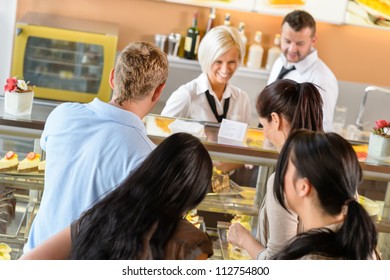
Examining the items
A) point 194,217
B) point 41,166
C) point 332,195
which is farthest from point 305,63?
point 332,195

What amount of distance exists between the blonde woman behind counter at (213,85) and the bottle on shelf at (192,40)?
1540mm

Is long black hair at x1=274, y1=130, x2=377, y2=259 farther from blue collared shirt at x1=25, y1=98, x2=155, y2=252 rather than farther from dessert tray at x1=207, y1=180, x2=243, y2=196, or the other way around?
dessert tray at x1=207, y1=180, x2=243, y2=196

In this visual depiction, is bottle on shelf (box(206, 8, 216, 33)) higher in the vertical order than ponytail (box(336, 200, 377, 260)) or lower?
higher

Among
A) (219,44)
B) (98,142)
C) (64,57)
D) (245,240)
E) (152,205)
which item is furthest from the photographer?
(64,57)

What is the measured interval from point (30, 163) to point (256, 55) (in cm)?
292

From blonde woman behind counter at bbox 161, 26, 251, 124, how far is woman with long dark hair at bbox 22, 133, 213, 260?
2.16 m

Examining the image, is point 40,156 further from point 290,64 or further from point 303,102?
point 290,64

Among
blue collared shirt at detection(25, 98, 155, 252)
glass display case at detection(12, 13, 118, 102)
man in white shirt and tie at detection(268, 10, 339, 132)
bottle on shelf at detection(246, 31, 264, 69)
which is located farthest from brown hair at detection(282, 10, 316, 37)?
blue collared shirt at detection(25, 98, 155, 252)

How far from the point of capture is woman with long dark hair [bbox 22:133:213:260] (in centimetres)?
196

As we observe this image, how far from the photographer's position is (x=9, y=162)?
335 centimetres

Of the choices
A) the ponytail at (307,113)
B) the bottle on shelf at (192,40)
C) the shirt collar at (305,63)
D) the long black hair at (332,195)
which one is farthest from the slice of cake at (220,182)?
the bottle on shelf at (192,40)

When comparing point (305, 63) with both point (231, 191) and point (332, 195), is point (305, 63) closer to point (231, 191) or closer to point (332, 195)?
point (231, 191)

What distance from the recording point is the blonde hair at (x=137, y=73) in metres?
2.54
